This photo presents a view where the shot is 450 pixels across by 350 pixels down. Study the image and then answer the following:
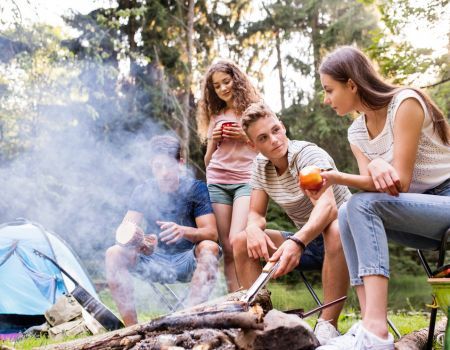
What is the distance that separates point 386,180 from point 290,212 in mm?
1017

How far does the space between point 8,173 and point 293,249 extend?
7028mm

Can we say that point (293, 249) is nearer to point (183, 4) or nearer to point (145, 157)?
point (145, 157)

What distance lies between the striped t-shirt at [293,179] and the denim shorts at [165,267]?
740 millimetres

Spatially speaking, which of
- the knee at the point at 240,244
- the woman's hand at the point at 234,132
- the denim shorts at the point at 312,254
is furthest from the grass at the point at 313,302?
the knee at the point at 240,244

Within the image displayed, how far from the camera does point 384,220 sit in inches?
80.1

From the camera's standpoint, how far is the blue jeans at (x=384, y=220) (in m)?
1.95

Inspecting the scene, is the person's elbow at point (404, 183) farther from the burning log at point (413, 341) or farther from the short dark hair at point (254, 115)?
the short dark hair at point (254, 115)

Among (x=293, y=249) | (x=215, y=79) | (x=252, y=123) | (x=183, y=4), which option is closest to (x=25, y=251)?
(x=215, y=79)

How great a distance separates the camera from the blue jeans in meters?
1.95

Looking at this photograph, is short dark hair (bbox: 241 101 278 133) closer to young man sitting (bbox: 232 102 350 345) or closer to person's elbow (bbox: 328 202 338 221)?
young man sitting (bbox: 232 102 350 345)

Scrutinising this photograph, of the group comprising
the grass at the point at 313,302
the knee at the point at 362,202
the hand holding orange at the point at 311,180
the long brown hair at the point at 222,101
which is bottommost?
the grass at the point at 313,302

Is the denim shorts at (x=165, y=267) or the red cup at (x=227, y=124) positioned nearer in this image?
the denim shorts at (x=165, y=267)

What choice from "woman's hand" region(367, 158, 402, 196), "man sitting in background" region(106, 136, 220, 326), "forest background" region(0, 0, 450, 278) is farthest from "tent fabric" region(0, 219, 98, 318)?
"woman's hand" region(367, 158, 402, 196)

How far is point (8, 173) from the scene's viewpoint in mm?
8320
